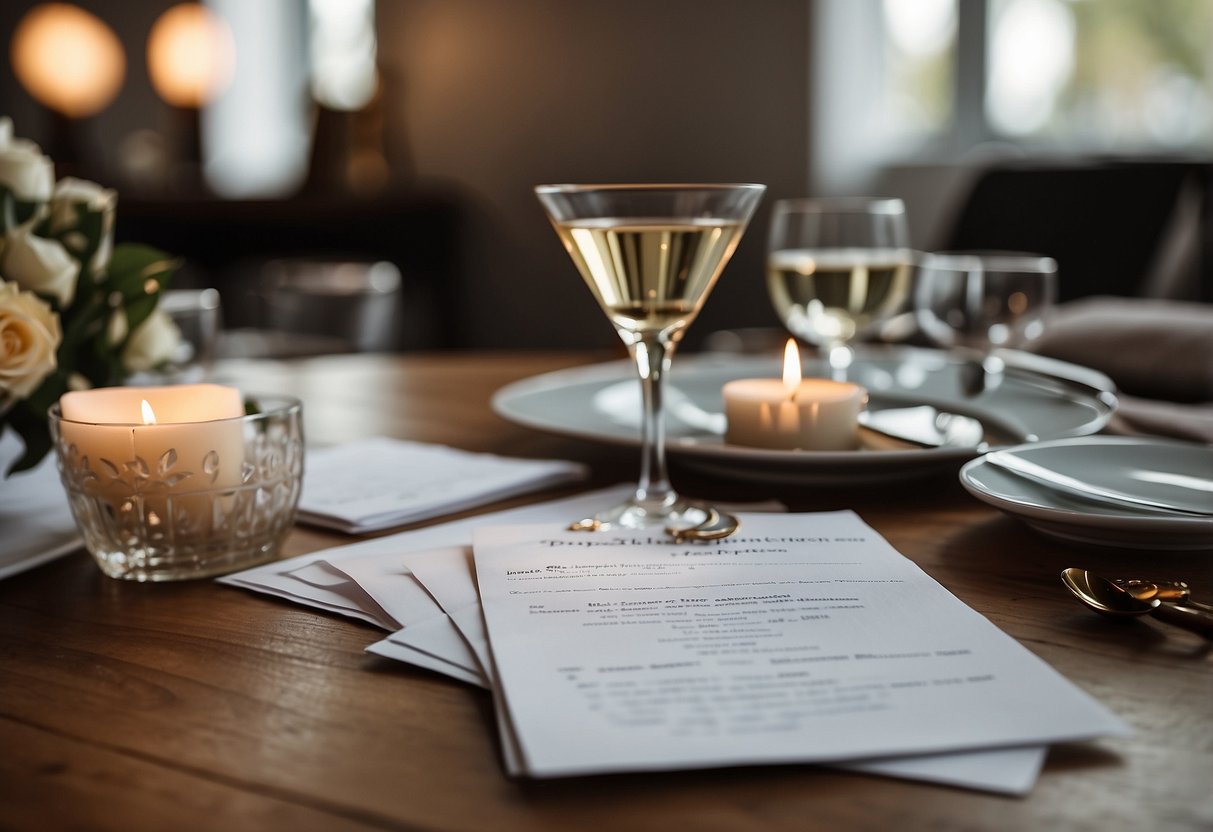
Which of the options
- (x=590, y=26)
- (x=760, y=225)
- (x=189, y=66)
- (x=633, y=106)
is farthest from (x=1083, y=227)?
(x=189, y=66)

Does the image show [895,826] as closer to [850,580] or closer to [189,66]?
[850,580]

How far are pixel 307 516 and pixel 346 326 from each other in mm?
2351

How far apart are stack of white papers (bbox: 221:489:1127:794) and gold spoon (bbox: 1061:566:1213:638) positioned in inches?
2.9

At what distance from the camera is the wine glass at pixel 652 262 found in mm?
697

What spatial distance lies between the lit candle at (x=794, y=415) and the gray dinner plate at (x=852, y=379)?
0.02 metres

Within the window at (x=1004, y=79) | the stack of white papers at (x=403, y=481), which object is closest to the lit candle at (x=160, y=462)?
the stack of white papers at (x=403, y=481)

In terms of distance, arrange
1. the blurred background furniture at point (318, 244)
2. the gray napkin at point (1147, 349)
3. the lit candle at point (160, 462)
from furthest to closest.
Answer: the blurred background furniture at point (318, 244) → the gray napkin at point (1147, 349) → the lit candle at point (160, 462)

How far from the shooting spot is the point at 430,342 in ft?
15.3

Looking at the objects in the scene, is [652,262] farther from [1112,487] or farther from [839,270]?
[839,270]

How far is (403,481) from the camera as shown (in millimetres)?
891

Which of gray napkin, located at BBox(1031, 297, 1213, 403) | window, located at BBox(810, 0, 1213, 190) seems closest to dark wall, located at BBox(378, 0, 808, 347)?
window, located at BBox(810, 0, 1213, 190)

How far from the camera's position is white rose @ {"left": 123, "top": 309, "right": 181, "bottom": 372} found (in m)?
0.89

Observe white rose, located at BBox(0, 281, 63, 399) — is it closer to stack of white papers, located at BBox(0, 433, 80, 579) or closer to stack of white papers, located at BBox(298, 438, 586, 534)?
stack of white papers, located at BBox(0, 433, 80, 579)

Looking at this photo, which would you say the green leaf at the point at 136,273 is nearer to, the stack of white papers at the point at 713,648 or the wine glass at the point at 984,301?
the stack of white papers at the point at 713,648
